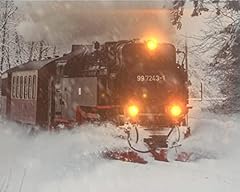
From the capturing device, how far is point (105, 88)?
5.92ft

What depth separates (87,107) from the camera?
5.92 feet

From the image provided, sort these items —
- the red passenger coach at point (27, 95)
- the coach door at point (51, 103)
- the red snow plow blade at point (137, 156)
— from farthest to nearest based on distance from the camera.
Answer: the coach door at point (51, 103), the red passenger coach at point (27, 95), the red snow plow blade at point (137, 156)

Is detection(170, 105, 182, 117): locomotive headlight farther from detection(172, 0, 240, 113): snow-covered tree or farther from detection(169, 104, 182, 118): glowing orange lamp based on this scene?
detection(172, 0, 240, 113): snow-covered tree

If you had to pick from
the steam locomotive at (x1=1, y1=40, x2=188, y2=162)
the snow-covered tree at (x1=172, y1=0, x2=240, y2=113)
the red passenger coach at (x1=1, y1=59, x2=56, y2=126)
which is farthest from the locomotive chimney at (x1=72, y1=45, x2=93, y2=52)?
the snow-covered tree at (x1=172, y1=0, x2=240, y2=113)

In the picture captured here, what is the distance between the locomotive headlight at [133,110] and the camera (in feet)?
5.60

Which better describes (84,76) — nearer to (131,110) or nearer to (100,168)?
(131,110)

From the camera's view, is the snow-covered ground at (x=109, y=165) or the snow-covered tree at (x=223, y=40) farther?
the snow-covered tree at (x=223, y=40)

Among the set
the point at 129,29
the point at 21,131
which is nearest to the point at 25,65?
the point at 21,131

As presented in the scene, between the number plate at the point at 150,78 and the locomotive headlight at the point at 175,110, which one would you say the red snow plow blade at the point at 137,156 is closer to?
the locomotive headlight at the point at 175,110

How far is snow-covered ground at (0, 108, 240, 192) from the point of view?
5.18ft

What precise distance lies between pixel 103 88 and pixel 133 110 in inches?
6.8

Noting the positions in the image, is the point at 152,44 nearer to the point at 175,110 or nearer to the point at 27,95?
the point at 175,110

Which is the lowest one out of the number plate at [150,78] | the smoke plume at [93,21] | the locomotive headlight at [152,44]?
the number plate at [150,78]

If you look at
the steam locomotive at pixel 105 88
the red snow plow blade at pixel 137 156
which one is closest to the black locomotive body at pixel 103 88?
the steam locomotive at pixel 105 88
